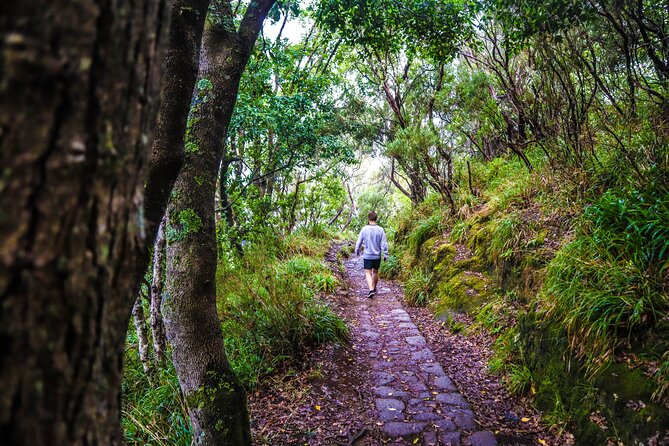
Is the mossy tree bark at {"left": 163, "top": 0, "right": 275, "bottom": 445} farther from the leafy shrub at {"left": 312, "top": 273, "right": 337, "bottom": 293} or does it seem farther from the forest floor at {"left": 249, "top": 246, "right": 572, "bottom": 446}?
the leafy shrub at {"left": 312, "top": 273, "right": 337, "bottom": 293}

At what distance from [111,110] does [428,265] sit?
758 centimetres

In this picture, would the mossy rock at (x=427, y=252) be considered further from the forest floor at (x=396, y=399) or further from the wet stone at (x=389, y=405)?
the wet stone at (x=389, y=405)

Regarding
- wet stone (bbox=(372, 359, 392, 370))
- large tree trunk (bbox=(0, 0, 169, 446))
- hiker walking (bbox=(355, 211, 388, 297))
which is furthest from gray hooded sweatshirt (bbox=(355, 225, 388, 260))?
large tree trunk (bbox=(0, 0, 169, 446))

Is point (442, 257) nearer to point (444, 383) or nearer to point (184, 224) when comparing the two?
point (444, 383)

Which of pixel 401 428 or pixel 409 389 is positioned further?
pixel 409 389

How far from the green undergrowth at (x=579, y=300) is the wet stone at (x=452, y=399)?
57 centimetres

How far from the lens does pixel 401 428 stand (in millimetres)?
3424

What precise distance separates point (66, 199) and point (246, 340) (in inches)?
169

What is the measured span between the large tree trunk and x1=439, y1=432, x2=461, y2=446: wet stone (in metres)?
3.12

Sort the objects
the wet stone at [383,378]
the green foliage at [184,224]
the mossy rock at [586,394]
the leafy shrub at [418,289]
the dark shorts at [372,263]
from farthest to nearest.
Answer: the dark shorts at [372,263] < the leafy shrub at [418,289] < the wet stone at [383,378] < the green foliage at [184,224] < the mossy rock at [586,394]

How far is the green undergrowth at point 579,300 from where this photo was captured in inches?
110

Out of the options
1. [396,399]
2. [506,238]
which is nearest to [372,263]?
[506,238]

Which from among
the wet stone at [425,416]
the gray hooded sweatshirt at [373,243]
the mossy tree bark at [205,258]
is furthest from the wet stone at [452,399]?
the gray hooded sweatshirt at [373,243]

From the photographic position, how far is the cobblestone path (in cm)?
331
